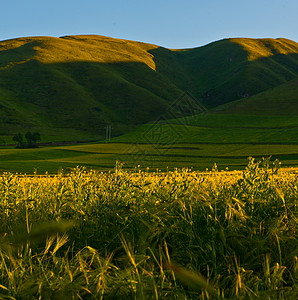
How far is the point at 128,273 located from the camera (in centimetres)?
324

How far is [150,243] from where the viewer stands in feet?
14.6

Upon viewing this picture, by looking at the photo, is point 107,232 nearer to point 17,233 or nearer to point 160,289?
point 17,233

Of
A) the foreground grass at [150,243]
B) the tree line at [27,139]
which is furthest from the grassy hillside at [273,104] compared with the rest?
the foreground grass at [150,243]

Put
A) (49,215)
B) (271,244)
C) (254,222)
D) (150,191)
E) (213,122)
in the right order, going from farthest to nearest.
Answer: (213,122), (150,191), (49,215), (254,222), (271,244)

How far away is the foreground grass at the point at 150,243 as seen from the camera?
3299mm

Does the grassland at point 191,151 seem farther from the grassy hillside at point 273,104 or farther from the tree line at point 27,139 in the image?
the tree line at point 27,139

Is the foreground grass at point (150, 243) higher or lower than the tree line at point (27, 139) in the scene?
higher

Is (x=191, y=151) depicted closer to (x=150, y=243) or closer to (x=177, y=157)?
(x=177, y=157)

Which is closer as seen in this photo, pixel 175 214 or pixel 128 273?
pixel 128 273

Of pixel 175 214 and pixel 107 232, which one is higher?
pixel 175 214

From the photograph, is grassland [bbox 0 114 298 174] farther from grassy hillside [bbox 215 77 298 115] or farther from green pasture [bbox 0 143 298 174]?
grassy hillside [bbox 215 77 298 115]

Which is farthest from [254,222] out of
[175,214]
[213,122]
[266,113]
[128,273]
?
[266,113]

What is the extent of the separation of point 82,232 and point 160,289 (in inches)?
83.7

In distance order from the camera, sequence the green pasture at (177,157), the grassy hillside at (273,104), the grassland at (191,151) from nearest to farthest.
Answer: the grassland at (191,151) < the green pasture at (177,157) < the grassy hillside at (273,104)
